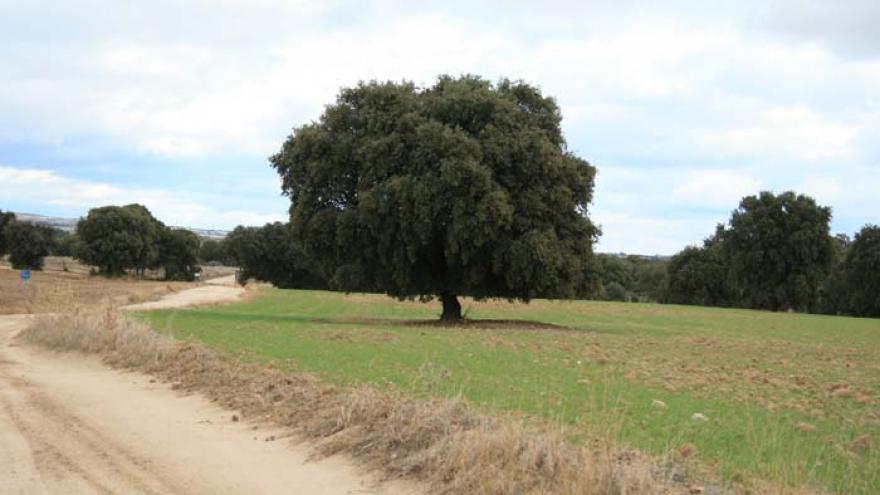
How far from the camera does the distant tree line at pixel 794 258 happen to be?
83.1m

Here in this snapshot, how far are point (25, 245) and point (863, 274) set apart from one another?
12353 centimetres

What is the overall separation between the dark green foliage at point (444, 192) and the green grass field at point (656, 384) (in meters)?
4.11

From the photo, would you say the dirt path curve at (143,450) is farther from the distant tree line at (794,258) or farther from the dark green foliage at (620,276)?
the dark green foliage at (620,276)

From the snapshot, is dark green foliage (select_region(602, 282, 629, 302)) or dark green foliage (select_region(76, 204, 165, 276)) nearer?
dark green foliage (select_region(76, 204, 165, 276))

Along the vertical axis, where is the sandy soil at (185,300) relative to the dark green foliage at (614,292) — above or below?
below

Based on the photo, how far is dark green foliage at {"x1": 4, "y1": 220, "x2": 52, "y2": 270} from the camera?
135 m

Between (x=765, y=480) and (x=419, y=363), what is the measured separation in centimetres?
1036

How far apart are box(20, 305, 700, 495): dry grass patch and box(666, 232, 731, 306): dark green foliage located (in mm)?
105231

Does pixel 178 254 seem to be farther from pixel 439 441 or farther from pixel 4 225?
pixel 439 441

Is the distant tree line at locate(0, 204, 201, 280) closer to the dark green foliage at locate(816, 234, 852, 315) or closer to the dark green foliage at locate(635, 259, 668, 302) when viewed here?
the dark green foliage at locate(635, 259, 668, 302)

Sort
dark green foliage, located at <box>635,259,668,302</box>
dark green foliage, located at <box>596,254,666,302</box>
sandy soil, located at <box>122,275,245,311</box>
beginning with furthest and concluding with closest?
1. dark green foliage, located at <box>596,254,666,302</box>
2. dark green foliage, located at <box>635,259,668,302</box>
3. sandy soil, located at <box>122,275,245,311</box>

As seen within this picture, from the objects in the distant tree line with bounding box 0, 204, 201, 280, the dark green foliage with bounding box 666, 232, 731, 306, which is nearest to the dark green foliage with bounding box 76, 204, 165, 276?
the distant tree line with bounding box 0, 204, 201, 280

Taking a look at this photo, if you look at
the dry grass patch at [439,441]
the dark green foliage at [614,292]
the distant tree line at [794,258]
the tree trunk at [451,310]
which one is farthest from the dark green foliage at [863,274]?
the dry grass patch at [439,441]

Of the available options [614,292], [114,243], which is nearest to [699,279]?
[614,292]
